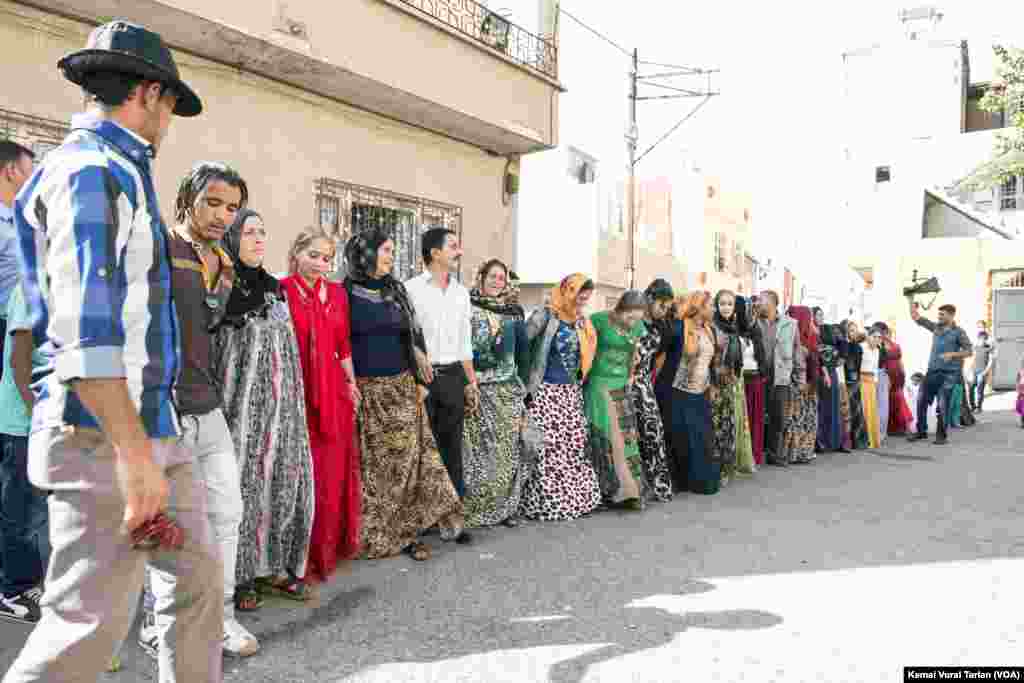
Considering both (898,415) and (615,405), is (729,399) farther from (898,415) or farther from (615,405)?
(898,415)

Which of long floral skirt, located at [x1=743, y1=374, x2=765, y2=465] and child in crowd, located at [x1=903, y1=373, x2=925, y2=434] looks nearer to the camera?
long floral skirt, located at [x1=743, y1=374, x2=765, y2=465]

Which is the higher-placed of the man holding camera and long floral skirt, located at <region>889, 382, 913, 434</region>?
the man holding camera

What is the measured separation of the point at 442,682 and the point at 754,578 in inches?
84.5

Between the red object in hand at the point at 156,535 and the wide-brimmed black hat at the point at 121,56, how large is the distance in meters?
1.08

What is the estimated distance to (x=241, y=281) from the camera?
379 cm

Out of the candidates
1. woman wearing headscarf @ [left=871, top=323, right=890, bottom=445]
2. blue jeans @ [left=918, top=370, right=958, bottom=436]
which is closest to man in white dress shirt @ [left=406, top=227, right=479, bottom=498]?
blue jeans @ [left=918, top=370, right=958, bottom=436]

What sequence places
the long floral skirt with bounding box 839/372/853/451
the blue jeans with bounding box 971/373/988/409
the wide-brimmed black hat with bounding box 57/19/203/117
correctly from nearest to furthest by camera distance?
the wide-brimmed black hat with bounding box 57/19/203/117 → the long floral skirt with bounding box 839/372/853/451 → the blue jeans with bounding box 971/373/988/409

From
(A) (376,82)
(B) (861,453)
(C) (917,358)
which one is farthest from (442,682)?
(C) (917,358)

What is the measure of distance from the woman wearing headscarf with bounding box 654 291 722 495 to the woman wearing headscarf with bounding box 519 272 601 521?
49.5 inches

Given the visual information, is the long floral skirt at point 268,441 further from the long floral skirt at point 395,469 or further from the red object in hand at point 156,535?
the red object in hand at point 156,535

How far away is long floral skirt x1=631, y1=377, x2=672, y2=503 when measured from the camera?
706 centimetres

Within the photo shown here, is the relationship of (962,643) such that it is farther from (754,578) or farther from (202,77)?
(202,77)

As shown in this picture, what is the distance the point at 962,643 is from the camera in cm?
355

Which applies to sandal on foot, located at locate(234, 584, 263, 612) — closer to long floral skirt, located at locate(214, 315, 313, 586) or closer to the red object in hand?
long floral skirt, located at locate(214, 315, 313, 586)
